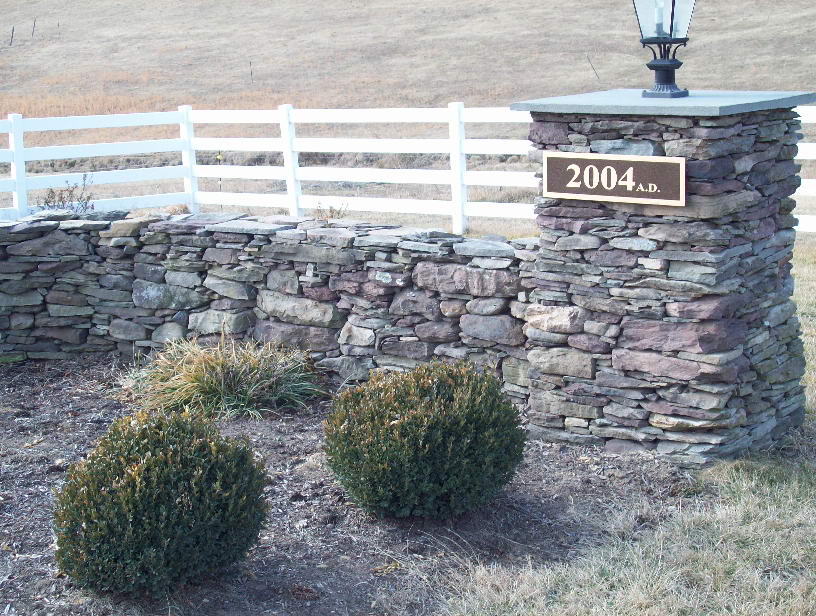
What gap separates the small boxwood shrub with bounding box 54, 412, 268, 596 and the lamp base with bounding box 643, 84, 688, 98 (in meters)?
2.74

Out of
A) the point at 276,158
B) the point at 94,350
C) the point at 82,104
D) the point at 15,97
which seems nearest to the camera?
the point at 94,350

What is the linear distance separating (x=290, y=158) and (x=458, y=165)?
227cm

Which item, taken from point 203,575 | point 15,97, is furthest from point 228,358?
point 15,97

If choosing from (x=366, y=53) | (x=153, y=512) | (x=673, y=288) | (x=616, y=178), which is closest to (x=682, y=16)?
(x=616, y=178)

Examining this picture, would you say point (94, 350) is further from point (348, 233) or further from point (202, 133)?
point (202, 133)

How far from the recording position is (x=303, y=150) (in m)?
11.6

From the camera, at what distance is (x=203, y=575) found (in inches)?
155

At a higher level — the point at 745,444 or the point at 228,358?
the point at 228,358

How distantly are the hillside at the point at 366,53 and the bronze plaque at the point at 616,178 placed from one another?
2088 cm

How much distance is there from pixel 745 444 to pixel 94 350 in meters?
4.72

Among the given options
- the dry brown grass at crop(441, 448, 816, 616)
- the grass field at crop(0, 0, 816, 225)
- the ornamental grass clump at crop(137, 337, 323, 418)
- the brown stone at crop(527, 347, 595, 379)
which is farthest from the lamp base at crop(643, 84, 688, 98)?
the grass field at crop(0, 0, 816, 225)

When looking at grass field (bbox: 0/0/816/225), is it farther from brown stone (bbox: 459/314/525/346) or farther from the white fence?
brown stone (bbox: 459/314/525/346)

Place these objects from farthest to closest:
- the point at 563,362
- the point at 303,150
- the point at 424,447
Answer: the point at 303,150 → the point at 563,362 → the point at 424,447

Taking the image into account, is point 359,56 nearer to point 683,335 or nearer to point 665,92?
point 665,92
